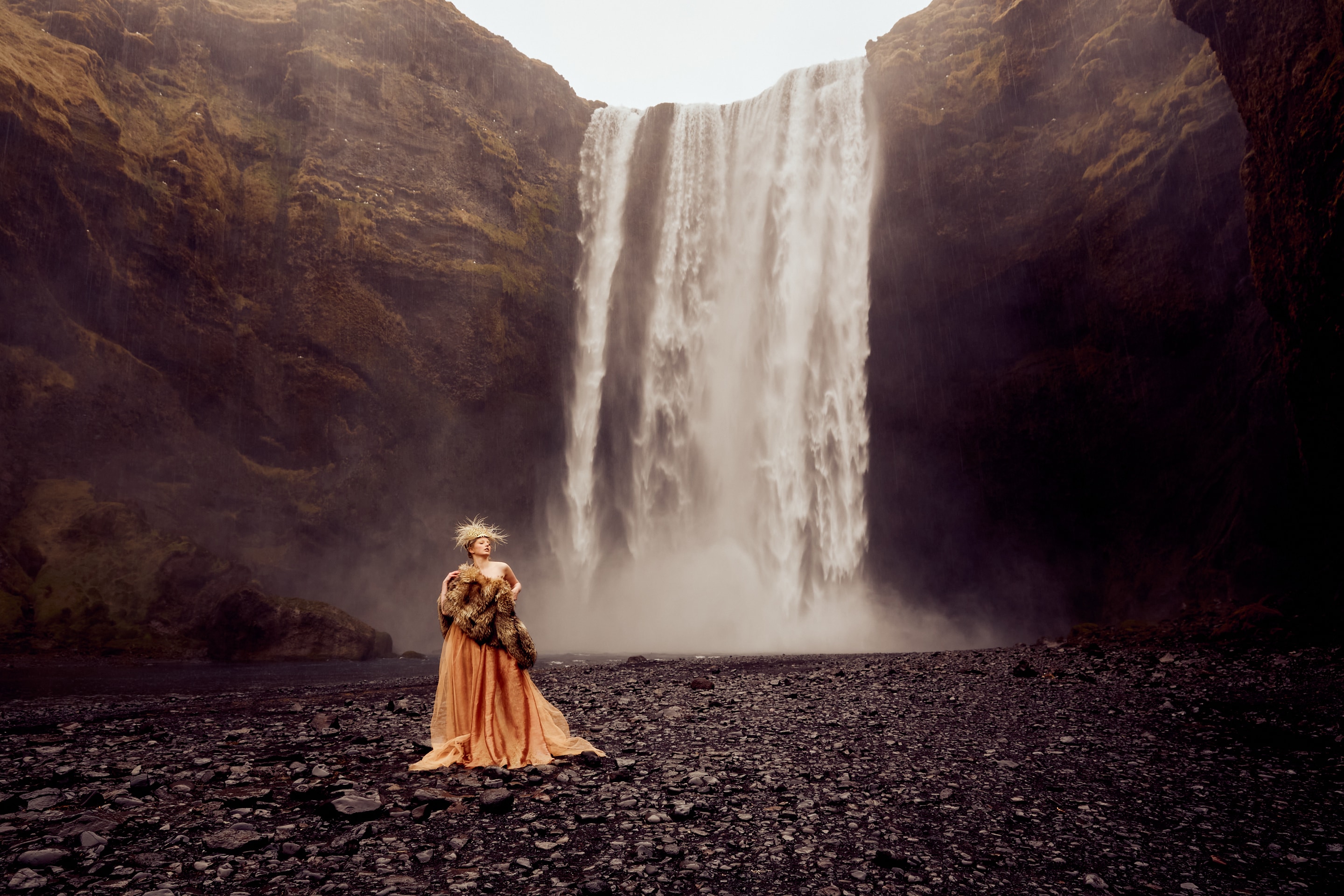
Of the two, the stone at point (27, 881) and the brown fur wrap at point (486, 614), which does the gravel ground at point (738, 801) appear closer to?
the stone at point (27, 881)

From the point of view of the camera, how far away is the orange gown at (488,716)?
6.35 meters

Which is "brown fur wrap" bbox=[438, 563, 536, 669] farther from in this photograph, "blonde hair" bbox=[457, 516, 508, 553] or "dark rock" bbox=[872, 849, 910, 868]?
"dark rock" bbox=[872, 849, 910, 868]

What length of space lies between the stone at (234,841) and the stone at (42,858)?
72 centimetres

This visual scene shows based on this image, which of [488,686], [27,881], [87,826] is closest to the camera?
[27,881]

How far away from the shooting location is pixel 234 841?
13.9 feet

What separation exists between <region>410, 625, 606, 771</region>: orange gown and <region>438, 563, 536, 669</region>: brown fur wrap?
3.8 inches

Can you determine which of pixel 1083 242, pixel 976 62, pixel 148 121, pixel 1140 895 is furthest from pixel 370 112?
pixel 1140 895

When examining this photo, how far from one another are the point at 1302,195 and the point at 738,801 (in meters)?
15.2

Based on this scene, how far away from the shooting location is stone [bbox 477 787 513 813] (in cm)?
489

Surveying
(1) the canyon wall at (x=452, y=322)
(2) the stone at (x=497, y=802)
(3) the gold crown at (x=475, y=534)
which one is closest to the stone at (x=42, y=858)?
(2) the stone at (x=497, y=802)

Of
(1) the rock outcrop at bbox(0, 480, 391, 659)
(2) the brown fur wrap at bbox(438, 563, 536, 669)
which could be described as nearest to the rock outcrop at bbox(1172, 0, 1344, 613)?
(2) the brown fur wrap at bbox(438, 563, 536, 669)

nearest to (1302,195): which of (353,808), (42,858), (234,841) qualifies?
(353,808)

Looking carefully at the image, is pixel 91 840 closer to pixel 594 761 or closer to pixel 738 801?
pixel 594 761

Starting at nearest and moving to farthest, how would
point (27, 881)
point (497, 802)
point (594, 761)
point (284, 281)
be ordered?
1. point (27, 881)
2. point (497, 802)
3. point (594, 761)
4. point (284, 281)
